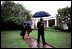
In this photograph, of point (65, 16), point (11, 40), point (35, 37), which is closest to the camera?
point (11, 40)

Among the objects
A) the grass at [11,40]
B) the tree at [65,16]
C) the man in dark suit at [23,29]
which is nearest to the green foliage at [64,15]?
the tree at [65,16]

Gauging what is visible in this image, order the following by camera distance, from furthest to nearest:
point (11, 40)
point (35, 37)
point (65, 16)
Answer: point (65, 16)
point (35, 37)
point (11, 40)

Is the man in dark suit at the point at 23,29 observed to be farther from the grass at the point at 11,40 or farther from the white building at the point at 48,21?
the white building at the point at 48,21

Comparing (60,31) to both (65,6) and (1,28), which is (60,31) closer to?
(65,6)

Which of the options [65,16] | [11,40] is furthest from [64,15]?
[11,40]

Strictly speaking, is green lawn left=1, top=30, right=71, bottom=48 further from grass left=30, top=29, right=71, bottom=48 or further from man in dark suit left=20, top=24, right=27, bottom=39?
man in dark suit left=20, top=24, right=27, bottom=39

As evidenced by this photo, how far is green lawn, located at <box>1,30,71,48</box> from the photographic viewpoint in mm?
7695

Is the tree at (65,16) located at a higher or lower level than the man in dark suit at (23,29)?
higher

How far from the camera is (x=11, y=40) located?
7.72 m

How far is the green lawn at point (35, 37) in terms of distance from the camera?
25.2 ft

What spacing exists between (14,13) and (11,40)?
1.11 metres

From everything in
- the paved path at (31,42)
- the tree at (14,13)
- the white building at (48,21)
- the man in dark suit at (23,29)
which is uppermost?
the tree at (14,13)

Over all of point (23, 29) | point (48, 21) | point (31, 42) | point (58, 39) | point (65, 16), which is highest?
point (65, 16)

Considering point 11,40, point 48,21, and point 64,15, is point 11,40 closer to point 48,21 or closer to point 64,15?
point 48,21
